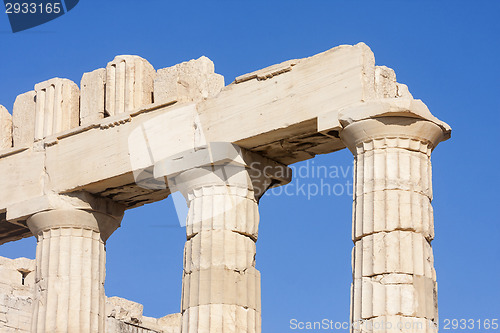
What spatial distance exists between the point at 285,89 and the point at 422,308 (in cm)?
441

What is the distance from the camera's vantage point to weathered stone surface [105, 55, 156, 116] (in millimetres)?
24594

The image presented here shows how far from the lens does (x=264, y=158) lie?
2350 centimetres

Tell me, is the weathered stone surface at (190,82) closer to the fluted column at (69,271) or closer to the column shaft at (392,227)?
the fluted column at (69,271)

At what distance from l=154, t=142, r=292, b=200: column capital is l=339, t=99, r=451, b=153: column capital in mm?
2363

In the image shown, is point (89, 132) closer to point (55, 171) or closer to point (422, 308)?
point (55, 171)

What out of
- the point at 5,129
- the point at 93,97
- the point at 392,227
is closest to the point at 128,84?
the point at 93,97

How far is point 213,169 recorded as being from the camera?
23219mm

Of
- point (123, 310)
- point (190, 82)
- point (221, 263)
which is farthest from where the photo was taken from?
point (123, 310)

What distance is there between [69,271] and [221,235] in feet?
11.4

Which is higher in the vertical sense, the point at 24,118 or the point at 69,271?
the point at 24,118

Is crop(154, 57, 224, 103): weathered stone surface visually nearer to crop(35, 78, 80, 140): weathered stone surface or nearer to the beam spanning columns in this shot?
Result: crop(35, 78, 80, 140): weathered stone surface

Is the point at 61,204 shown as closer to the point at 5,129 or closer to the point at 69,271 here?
the point at 69,271

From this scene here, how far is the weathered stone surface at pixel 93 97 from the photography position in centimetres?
2497

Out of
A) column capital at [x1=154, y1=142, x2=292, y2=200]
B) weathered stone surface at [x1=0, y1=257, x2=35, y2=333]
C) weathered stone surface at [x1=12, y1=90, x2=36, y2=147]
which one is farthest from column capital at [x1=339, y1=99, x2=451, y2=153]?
weathered stone surface at [x1=0, y1=257, x2=35, y2=333]
